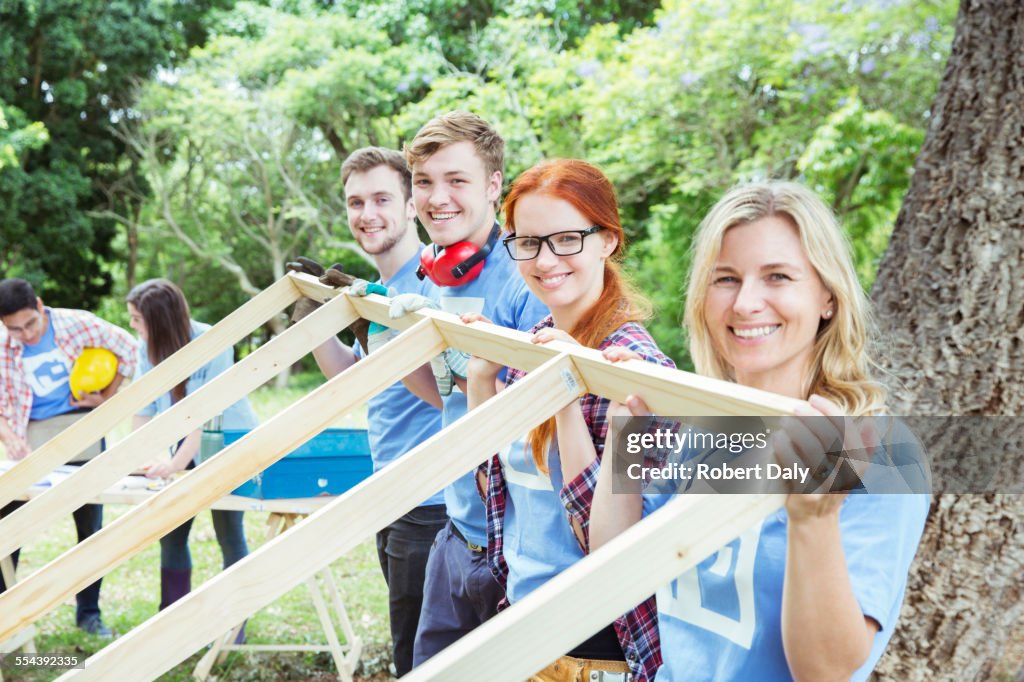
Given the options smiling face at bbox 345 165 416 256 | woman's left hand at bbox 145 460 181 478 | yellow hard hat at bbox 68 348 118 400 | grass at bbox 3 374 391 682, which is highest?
smiling face at bbox 345 165 416 256

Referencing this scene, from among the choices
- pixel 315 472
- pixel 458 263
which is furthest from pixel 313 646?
pixel 458 263

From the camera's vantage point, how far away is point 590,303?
77.1 inches

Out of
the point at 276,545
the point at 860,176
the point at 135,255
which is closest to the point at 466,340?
the point at 276,545

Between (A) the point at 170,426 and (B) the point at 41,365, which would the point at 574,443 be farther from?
(B) the point at 41,365

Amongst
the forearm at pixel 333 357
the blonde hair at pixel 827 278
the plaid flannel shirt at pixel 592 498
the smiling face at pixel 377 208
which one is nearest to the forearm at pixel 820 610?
the blonde hair at pixel 827 278

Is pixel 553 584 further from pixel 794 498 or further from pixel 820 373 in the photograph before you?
pixel 820 373

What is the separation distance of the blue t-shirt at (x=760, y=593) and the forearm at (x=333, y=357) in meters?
2.09

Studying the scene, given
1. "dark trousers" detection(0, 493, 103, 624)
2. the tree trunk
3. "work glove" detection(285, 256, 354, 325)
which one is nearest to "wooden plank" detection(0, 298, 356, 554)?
"work glove" detection(285, 256, 354, 325)

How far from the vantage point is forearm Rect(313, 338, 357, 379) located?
11.1 feet

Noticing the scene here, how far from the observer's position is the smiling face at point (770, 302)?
1.47 metres

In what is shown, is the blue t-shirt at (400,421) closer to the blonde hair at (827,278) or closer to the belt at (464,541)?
the belt at (464,541)

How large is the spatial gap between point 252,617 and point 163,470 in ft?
6.21

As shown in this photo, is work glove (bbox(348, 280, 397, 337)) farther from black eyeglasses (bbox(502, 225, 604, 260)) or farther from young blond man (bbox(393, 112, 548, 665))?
black eyeglasses (bbox(502, 225, 604, 260))

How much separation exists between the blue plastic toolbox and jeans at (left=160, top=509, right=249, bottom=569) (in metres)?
0.61
